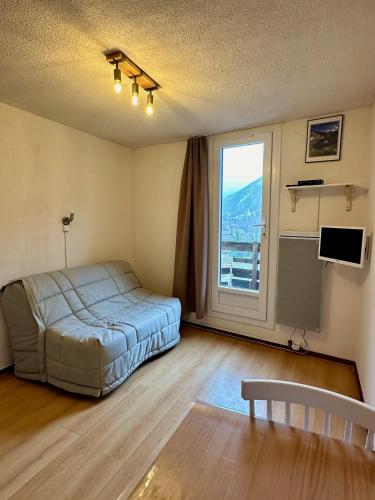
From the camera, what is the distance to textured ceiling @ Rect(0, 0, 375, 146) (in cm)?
128

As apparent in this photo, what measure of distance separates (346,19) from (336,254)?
1.59 metres

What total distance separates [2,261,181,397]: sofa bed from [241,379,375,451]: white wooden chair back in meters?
1.37

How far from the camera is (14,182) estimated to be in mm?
2389

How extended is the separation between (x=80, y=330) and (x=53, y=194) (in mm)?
1473

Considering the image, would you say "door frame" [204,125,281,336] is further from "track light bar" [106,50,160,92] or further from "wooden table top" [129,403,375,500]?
"wooden table top" [129,403,375,500]

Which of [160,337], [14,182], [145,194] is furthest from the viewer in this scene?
[145,194]

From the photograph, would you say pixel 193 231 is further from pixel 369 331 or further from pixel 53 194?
pixel 369 331

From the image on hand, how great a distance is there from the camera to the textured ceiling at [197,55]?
50.4 inches

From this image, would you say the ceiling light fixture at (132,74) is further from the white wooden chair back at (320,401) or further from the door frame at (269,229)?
the white wooden chair back at (320,401)

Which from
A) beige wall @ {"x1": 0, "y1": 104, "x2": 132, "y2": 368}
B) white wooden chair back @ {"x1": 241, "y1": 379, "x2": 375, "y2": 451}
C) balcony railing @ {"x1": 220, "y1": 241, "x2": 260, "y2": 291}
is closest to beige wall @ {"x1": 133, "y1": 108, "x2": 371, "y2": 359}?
balcony railing @ {"x1": 220, "y1": 241, "x2": 260, "y2": 291}

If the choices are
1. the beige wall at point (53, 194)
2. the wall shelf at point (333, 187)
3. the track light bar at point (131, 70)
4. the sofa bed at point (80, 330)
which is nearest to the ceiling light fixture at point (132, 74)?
the track light bar at point (131, 70)

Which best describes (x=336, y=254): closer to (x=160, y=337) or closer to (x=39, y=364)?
(x=160, y=337)

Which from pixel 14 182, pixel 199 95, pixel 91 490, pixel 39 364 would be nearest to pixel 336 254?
pixel 199 95

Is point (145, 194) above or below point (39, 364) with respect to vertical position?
above
